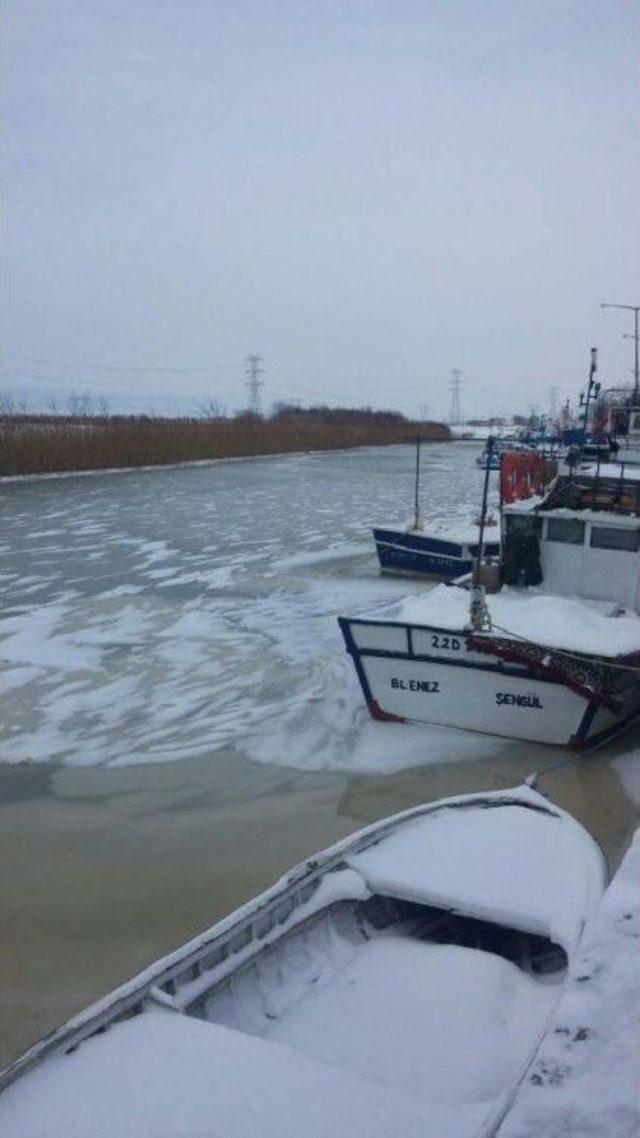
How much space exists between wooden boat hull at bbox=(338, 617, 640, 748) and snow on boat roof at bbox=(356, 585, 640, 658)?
21cm

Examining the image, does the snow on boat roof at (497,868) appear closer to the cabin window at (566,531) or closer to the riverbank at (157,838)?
the riverbank at (157,838)

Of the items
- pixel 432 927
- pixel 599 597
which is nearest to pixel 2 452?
pixel 599 597

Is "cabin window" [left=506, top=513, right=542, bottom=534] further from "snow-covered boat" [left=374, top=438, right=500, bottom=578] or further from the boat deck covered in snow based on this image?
"snow-covered boat" [left=374, top=438, right=500, bottom=578]

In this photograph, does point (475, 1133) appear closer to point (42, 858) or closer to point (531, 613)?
point (42, 858)

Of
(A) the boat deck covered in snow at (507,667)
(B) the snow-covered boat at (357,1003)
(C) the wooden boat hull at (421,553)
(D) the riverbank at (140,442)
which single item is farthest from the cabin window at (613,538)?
(D) the riverbank at (140,442)

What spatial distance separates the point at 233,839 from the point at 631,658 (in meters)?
4.64

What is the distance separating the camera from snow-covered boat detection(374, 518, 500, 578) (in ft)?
60.8

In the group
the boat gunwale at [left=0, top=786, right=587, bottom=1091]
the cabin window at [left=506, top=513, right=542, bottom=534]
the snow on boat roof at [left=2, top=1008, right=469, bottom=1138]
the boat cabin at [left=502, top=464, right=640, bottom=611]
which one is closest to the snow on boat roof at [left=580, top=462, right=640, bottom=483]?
the boat cabin at [left=502, top=464, right=640, bottom=611]

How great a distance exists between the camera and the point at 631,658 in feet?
30.2

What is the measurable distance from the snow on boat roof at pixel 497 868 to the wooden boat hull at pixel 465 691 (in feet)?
11.4

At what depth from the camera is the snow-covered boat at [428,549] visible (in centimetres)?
1853

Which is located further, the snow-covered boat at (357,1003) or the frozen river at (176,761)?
the frozen river at (176,761)

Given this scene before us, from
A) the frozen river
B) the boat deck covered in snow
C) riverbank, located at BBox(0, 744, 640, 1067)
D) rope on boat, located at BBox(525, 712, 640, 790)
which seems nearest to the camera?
riverbank, located at BBox(0, 744, 640, 1067)

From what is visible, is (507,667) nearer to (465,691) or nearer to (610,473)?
(465,691)
